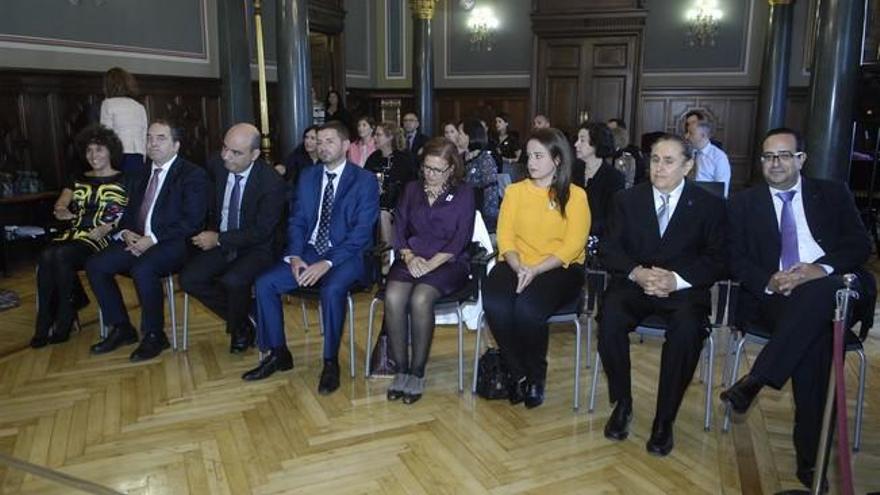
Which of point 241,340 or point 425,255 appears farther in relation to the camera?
point 241,340

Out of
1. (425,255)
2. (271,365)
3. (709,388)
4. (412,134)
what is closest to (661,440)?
(709,388)

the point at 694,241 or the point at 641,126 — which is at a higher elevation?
the point at 641,126

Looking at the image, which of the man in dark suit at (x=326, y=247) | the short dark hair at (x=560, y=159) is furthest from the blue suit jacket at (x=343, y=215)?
the short dark hair at (x=560, y=159)

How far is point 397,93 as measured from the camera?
1143cm

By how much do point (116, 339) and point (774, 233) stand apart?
11.5 ft

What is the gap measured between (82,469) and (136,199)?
180cm

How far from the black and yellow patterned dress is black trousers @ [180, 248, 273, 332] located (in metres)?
0.63

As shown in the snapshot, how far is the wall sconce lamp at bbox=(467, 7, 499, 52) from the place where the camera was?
11188 millimetres

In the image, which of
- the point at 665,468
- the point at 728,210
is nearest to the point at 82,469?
the point at 665,468

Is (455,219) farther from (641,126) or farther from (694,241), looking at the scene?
(641,126)

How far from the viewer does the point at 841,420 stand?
1.61 m

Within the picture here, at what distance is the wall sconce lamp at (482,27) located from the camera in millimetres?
11188

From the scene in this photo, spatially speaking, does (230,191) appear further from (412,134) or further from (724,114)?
(724,114)

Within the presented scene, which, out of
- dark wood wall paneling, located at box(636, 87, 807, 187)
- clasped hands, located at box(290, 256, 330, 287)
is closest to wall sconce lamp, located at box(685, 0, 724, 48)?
dark wood wall paneling, located at box(636, 87, 807, 187)
